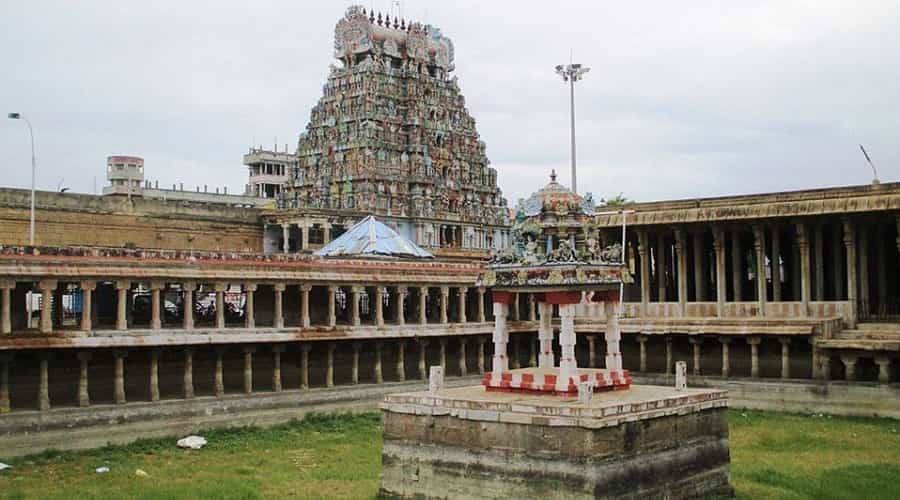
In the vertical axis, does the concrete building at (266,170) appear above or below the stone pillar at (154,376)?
above

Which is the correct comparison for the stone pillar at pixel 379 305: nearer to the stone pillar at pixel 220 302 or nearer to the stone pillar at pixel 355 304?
the stone pillar at pixel 355 304

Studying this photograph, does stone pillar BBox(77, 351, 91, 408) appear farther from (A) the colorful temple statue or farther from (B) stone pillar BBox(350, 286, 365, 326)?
(A) the colorful temple statue

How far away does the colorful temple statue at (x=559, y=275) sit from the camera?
2697cm

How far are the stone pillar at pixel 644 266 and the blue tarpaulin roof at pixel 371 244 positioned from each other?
33.5ft

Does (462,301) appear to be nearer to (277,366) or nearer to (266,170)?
(277,366)

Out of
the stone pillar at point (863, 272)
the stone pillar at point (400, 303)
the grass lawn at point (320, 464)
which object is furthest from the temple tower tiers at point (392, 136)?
the stone pillar at point (863, 272)

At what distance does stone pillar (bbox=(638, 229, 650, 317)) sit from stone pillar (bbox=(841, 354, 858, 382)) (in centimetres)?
1033

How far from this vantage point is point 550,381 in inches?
1068

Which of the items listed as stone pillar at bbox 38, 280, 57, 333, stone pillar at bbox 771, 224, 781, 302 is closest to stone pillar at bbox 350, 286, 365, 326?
stone pillar at bbox 38, 280, 57, 333

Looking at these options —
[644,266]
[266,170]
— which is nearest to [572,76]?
[644,266]

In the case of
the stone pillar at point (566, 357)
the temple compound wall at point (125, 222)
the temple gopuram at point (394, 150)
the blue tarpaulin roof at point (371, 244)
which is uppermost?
the temple gopuram at point (394, 150)

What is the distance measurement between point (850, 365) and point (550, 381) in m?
17.2

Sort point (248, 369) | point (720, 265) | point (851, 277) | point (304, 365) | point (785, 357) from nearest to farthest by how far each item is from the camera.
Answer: point (248, 369) → point (304, 365) → point (785, 357) → point (851, 277) → point (720, 265)

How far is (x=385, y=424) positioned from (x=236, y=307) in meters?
29.6
